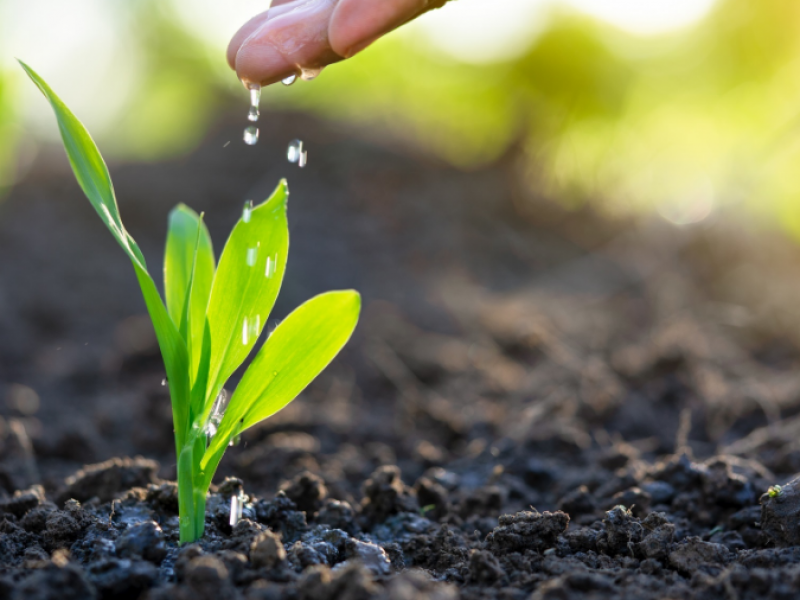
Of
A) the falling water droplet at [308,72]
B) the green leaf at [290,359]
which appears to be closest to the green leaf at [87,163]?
the green leaf at [290,359]

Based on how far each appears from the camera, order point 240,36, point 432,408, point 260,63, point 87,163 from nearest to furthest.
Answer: point 87,163 → point 260,63 → point 240,36 → point 432,408

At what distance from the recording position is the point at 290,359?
3.75ft

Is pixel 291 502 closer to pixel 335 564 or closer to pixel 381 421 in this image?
pixel 335 564

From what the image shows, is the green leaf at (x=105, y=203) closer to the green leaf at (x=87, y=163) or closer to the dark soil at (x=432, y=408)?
the green leaf at (x=87, y=163)

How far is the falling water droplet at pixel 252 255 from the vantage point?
3.66ft

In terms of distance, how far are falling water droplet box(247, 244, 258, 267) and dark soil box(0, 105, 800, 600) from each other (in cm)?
44

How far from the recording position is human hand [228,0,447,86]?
1164 millimetres

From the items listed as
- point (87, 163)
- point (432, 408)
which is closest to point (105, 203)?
point (87, 163)

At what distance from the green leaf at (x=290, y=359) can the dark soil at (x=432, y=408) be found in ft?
0.61

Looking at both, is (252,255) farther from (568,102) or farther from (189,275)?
(568,102)

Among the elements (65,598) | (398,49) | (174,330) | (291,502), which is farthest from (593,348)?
(398,49)

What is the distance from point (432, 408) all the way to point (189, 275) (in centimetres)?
119

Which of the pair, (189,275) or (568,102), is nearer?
(189,275)

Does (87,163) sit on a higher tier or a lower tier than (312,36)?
lower
